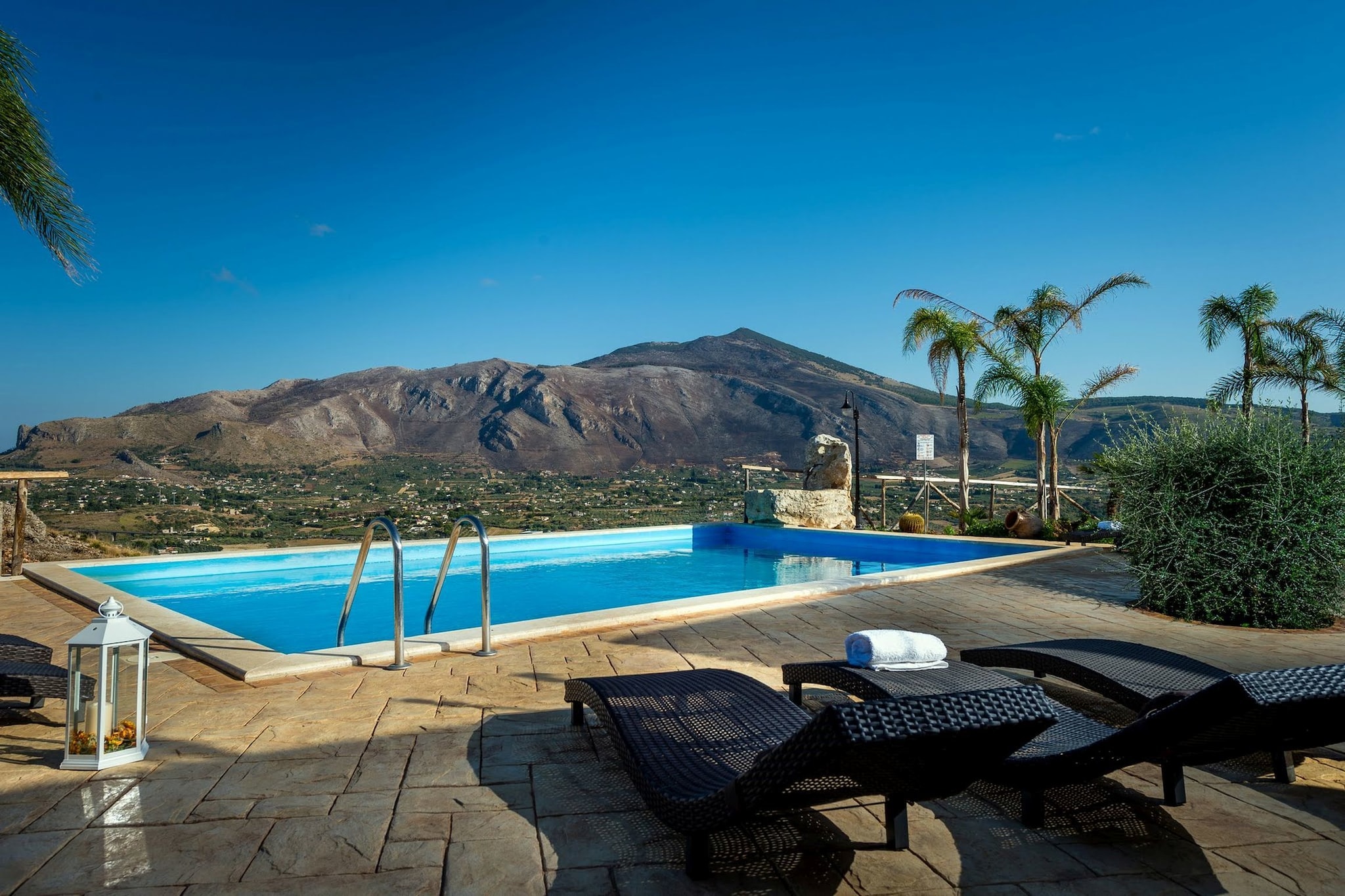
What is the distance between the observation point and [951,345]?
45.1 ft

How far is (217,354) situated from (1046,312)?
93.9 feet

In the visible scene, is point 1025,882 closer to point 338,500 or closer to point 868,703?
point 868,703

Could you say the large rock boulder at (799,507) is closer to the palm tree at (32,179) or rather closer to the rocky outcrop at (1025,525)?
the rocky outcrop at (1025,525)

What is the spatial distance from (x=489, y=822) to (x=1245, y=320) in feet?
57.5

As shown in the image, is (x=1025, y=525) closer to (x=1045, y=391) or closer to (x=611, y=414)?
(x=1045, y=391)

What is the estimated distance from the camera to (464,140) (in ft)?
62.0

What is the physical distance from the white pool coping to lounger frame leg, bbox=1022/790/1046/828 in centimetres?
306

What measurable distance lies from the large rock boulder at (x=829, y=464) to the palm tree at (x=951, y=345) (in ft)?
6.96

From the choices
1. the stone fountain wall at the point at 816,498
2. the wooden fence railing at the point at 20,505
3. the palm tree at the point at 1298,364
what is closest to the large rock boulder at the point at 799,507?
the stone fountain wall at the point at 816,498

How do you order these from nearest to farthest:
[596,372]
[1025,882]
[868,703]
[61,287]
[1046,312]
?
[868,703] → [1025,882] → [1046,312] → [61,287] → [596,372]

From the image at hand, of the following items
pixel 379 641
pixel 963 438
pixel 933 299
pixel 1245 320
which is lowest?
pixel 379 641

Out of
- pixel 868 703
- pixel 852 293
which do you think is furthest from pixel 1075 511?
pixel 868 703

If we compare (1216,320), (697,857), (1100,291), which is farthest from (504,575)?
(1216,320)

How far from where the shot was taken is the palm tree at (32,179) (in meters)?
5.45
